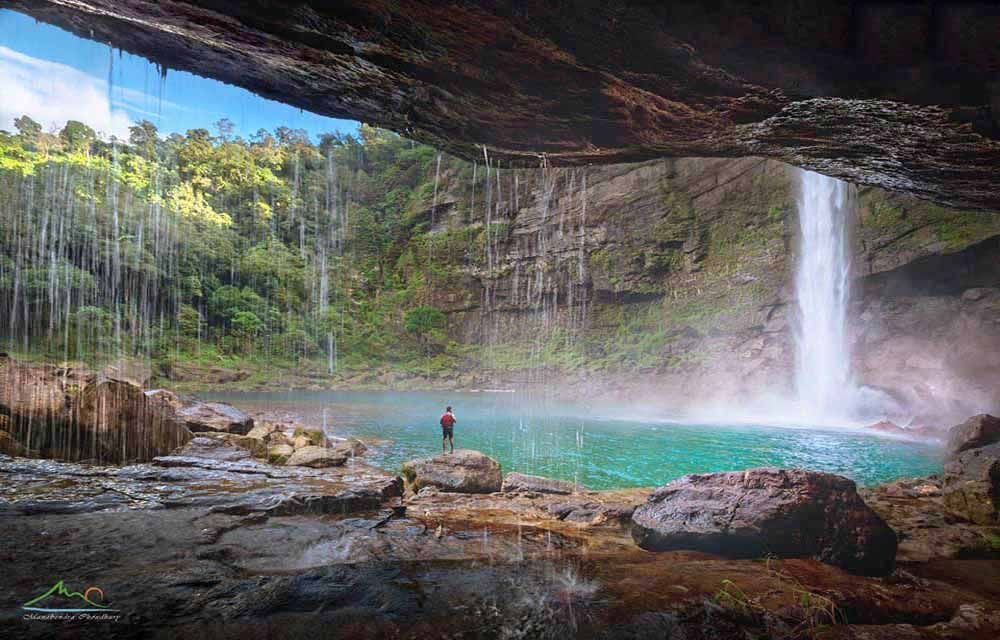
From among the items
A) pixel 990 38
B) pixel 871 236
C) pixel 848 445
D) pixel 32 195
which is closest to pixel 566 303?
pixel 871 236

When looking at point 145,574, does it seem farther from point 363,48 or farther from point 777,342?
point 777,342

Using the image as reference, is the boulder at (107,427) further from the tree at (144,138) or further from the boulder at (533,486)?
the tree at (144,138)

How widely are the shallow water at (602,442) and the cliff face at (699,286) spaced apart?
583 centimetres

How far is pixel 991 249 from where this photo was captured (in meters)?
18.2

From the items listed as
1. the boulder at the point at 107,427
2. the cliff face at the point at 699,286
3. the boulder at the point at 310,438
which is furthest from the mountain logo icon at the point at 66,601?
the cliff face at the point at 699,286

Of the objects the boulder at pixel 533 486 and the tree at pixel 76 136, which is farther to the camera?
the tree at pixel 76 136

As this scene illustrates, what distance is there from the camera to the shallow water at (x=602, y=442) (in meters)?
12.1

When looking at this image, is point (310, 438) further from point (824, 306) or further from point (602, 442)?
point (824, 306)

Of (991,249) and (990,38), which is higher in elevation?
(991,249)

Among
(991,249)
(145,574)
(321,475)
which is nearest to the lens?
(145,574)

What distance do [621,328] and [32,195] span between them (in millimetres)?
36219

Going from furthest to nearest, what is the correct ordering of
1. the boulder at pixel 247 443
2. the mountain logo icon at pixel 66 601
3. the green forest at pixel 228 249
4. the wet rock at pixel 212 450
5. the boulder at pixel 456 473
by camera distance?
the green forest at pixel 228 249
the boulder at pixel 247 443
the wet rock at pixel 212 450
the boulder at pixel 456 473
the mountain logo icon at pixel 66 601

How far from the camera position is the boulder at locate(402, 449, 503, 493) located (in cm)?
831

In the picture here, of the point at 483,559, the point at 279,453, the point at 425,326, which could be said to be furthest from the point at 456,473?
the point at 425,326
